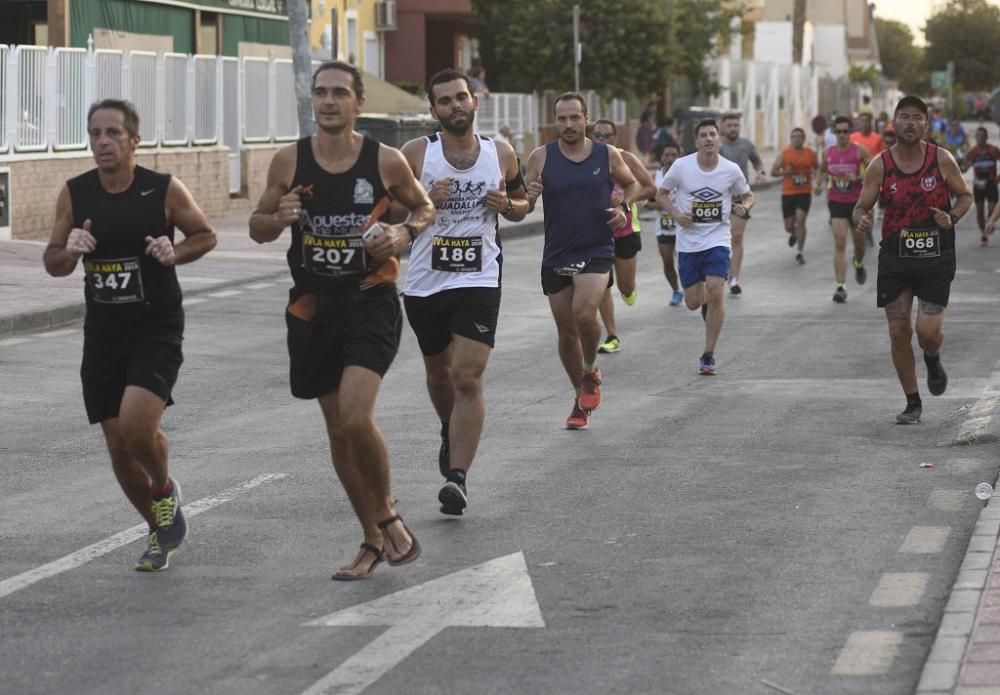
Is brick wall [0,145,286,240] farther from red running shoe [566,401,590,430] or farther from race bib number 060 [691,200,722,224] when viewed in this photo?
Answer: red running shoe [566,401,590,430]

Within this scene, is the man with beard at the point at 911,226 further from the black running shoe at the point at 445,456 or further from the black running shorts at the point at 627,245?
the black running shorts at the point at 627,245

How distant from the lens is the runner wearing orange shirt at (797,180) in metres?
24.5

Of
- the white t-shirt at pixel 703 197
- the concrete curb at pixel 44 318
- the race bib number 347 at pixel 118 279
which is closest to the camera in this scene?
the race bib number 347 at pixel 118 279

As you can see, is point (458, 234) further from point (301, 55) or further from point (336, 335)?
point (301, 55)

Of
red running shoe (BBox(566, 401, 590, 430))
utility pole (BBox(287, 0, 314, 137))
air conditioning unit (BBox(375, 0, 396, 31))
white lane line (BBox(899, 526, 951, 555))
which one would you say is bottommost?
red running shoe (BBox(566, 401, 590, 430))

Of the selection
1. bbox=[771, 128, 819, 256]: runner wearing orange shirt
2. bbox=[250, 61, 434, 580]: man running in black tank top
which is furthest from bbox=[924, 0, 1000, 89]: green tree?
bbox=[250, 61, 434, 580]: man running in black tank top

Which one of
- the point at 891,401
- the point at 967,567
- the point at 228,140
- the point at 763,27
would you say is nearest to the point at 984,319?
the point at 891,401

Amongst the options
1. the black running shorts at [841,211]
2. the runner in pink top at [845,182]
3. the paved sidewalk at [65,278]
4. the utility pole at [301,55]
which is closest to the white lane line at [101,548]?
the paved sidewalk at [65,278]

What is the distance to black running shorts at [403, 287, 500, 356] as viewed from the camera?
9109 millimetres

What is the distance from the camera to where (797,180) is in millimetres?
24609

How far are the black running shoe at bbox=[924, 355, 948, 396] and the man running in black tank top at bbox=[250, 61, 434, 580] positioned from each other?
17.6 feet

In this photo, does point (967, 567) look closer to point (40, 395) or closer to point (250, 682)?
point (250, 682)

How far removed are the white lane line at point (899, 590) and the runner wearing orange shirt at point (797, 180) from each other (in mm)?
16717

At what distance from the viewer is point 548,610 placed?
22.7 feet
